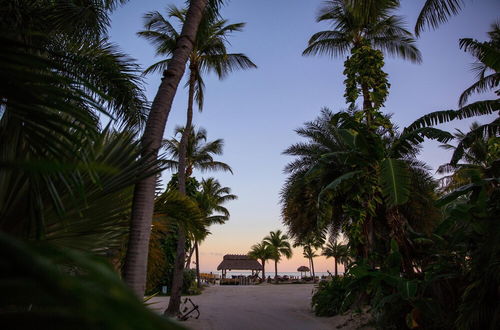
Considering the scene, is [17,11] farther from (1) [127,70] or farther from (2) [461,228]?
(2) [461,228]

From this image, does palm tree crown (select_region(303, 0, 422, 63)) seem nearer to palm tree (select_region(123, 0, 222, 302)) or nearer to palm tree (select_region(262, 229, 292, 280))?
palm tree (select_region(123, 0, 222, 302))

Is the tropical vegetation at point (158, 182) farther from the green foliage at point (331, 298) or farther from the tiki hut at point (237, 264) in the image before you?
the tiki hut at point (237, 264)

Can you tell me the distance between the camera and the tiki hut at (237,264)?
176 ft

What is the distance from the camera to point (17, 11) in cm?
409

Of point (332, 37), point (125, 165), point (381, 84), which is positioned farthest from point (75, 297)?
point (332, 37)

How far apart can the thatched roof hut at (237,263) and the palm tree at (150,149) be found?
5082 cm

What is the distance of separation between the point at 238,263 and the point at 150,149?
52.4 meters

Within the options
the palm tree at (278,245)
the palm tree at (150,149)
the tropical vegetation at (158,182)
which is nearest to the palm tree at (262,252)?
the palm tree at (278,245)

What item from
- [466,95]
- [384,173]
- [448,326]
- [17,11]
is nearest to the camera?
[17,11]

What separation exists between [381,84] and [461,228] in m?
6.72

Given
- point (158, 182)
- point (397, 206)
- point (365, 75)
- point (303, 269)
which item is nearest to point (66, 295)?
point (158, 182)

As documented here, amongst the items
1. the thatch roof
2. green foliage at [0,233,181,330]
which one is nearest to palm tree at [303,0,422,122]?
green foliage at [0,233,181,330]

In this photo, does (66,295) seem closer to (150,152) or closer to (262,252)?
(150,152)

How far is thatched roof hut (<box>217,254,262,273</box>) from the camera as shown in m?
53.6
